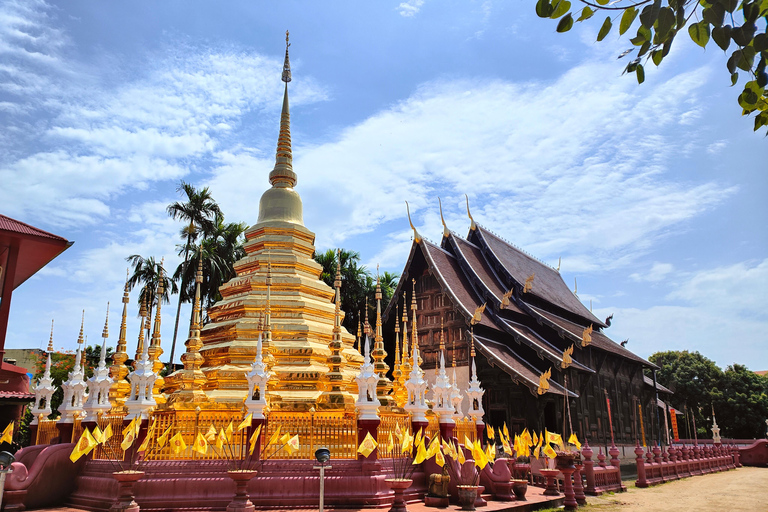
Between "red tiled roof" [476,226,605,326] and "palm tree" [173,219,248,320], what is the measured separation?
13575 millimetres

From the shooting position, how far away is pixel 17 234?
14992 mm

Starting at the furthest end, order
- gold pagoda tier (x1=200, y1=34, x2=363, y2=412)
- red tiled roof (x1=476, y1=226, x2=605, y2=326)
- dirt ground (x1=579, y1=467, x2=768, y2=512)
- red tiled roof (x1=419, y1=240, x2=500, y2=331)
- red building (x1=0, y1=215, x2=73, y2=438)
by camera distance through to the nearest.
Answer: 1. red tiled roof (x1=476, y1=226, x2=605, y2=326)
2. red tiled roof (x1=419, y1=240, x2=500, y2=331)
3. red building (x1=0, y1=215, x2=73, y2=438)
4. dirt ground (x1=579, y1=467, x2=768, y2=512)
5. gold pagoda tier (x1=200, y1=34, x2=363, y2=412)

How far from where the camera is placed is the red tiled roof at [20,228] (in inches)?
591

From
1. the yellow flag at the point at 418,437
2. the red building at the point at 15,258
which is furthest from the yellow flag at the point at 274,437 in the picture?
the red building at the point at 15,258

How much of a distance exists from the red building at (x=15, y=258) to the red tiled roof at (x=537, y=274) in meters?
22.0

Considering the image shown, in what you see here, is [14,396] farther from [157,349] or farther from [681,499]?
[681,499]

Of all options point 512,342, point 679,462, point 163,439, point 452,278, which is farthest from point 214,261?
point 679,462

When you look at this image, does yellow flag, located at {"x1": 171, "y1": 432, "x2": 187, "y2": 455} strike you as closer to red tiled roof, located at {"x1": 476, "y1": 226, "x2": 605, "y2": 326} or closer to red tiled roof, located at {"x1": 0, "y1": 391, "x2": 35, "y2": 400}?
red tiled roof, located at {"x1": 0, "y1": 391, "x2": 35, "y2": 400}

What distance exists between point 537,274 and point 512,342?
10553 millimetres

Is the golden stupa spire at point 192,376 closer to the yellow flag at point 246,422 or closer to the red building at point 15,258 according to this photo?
the yellow flag at point 246,422

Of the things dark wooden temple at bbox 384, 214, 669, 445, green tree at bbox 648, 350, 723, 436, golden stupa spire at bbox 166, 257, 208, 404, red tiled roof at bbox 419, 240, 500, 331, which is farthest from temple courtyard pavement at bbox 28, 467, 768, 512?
green tree at bbox 648, 350, 723, 436

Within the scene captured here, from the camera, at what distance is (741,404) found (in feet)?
165

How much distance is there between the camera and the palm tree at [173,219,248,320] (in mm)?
27844

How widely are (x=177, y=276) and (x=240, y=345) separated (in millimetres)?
15964
